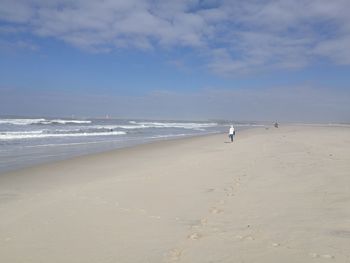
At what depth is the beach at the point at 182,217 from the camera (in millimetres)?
4176

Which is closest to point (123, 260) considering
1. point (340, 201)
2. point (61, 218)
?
point (61, 218)

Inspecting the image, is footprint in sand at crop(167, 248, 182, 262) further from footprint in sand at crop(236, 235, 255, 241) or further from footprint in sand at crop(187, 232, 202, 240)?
footprint in sand at crop(236, 235, 255, 241)

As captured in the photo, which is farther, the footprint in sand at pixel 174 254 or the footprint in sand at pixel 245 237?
the footprint in sand at pixel 245 237

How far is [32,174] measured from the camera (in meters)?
11.1

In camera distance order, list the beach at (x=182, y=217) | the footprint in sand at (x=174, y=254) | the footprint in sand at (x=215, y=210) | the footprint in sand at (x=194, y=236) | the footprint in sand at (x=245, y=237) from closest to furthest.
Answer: the footprint in sand at (x=174, y=254) → the beach at (x=182, y=217) → the footprint in sand at (x=245, y=237) → the footprint in sand at (x=194, y=236) → the footprint in sand at (x=215, y=210)

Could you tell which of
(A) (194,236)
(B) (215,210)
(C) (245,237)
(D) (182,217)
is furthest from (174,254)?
(B) (215,210)

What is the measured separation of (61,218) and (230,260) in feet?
10.4

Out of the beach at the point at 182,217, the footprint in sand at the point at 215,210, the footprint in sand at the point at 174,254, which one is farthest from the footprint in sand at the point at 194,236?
the footprint in sand at the point at 215,210

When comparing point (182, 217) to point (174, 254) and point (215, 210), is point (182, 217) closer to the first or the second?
point (215, 210)

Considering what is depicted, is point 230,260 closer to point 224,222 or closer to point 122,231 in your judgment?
point 224,222

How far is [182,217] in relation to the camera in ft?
18.9

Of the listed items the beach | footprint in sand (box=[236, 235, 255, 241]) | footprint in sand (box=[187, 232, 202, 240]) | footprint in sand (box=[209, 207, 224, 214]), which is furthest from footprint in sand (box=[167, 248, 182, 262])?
footprint in sand (box=[209, 207, 224, 214])

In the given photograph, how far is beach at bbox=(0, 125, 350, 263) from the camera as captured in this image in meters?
4.18

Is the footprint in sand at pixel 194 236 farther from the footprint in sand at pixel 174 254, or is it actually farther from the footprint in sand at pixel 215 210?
the footprint in sand at pixel 215 210
